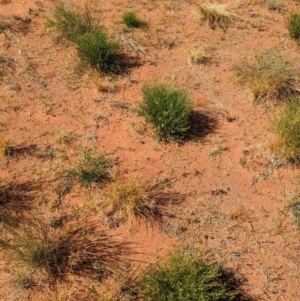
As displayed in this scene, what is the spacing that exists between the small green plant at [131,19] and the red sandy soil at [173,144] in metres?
0.12

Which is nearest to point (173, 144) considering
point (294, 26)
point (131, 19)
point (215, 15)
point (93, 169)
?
point (93, 169)

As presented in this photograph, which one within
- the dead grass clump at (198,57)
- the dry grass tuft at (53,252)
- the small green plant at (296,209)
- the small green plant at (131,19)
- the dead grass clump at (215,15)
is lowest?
the dry grass tuft at (53,252)

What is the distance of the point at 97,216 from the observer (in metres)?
4.29

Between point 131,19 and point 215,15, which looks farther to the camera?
point 215,15

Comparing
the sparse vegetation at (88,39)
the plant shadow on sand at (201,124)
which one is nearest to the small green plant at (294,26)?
the plant shadow on sand at (201,124)

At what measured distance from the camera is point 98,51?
568 centimetres

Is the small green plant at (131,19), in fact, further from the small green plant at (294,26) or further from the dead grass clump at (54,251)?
the dead grass clump at (54,251)

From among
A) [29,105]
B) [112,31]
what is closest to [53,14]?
[112,31]

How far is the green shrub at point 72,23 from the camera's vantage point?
625cm

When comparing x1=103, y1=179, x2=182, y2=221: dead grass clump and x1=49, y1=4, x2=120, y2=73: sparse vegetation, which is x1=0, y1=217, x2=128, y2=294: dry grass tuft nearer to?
x1=103, y1=179, x2=182, y2=221: dead grass clump

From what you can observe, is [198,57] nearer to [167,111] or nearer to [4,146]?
[167,111]

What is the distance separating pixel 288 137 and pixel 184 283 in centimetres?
232

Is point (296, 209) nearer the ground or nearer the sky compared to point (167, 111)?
nearer the ground

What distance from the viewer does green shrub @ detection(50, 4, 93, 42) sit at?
20.5ft
